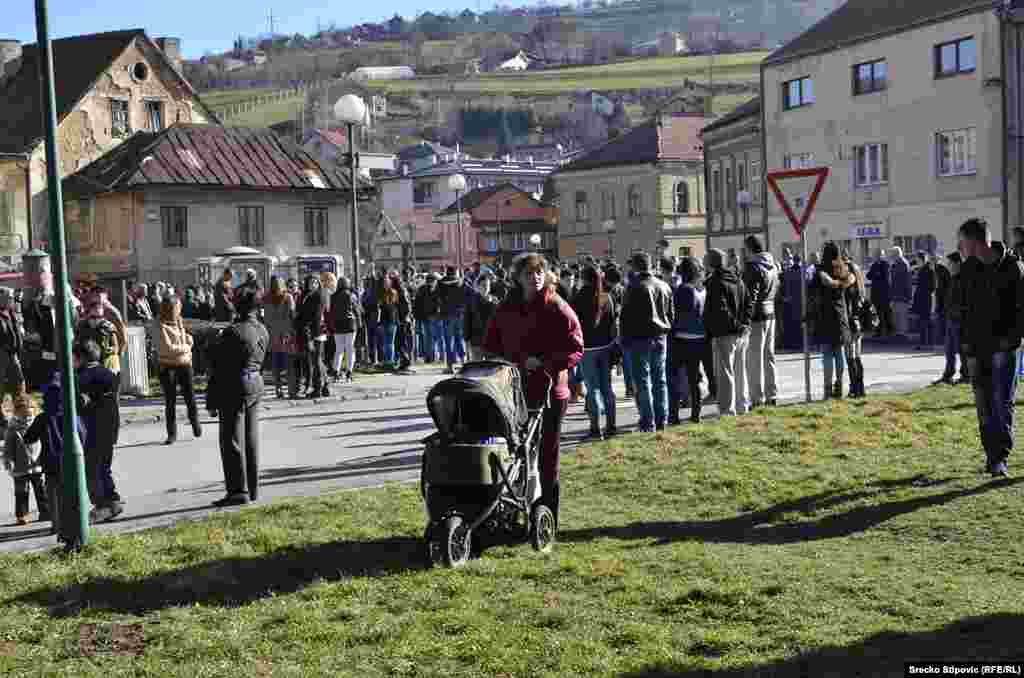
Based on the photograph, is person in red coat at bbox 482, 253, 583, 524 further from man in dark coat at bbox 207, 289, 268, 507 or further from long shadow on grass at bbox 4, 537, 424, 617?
man in dark coat at bbox 207, 289, 268, 507

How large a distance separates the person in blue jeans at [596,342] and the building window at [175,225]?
38.2m

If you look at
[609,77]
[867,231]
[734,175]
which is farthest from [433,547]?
[609,77]

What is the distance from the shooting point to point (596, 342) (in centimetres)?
1550

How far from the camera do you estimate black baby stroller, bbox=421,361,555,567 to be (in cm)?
899

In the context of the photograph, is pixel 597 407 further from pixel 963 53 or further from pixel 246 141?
pixel 246 141

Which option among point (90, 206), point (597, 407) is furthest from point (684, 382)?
point (90, 206)

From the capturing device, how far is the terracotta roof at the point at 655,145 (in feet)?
257

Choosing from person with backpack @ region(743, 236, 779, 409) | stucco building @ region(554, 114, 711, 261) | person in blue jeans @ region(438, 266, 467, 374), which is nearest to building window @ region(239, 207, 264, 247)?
stucco building @ region(554, 114, 711, 261)

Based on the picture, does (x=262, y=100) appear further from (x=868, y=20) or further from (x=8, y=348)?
(x=8, y=348)

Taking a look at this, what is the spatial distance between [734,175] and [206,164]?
→ 23130 millimetres

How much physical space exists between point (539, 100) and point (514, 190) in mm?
51366

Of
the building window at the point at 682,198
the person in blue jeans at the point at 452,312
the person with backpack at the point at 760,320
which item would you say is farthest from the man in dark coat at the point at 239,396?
the building window at the point at 682,198

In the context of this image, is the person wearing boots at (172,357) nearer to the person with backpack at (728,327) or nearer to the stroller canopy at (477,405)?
the person with backpack at (728,327)

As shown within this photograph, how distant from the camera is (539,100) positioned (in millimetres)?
143625
